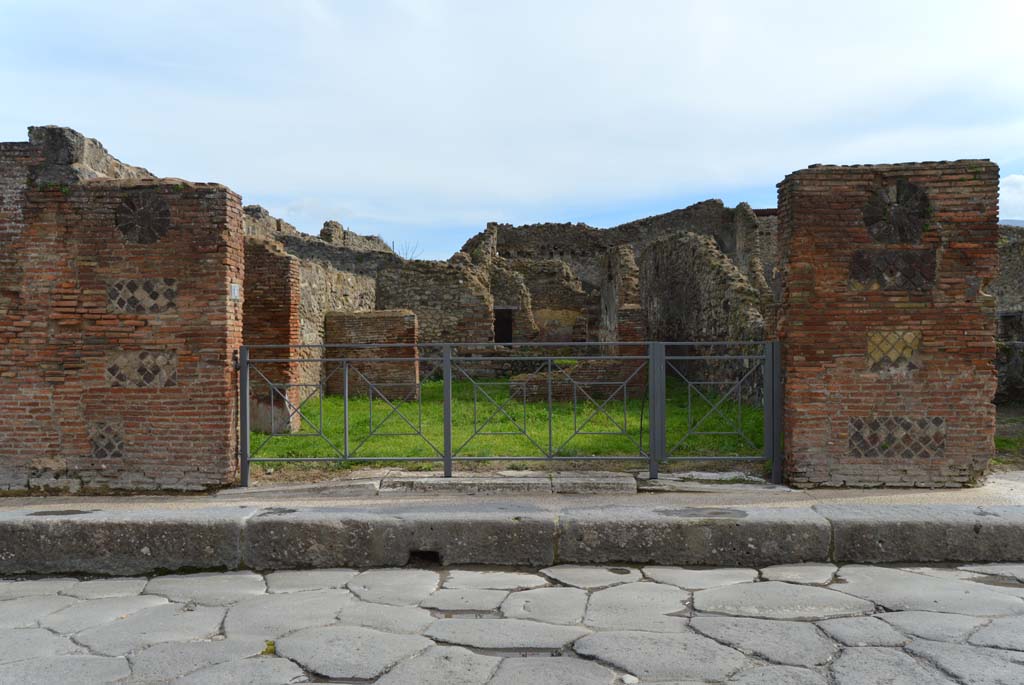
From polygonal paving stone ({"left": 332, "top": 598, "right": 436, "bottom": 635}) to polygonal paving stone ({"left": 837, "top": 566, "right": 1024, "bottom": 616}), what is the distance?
2.15 meters

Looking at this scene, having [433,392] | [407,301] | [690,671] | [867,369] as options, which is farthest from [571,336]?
[690,671]

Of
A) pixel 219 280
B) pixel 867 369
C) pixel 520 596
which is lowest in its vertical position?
pixel 520 596

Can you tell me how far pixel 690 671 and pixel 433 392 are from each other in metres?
10.5

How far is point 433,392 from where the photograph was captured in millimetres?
13344

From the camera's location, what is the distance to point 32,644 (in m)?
3.44

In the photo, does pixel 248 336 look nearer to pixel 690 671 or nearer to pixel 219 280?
pixel 219 280

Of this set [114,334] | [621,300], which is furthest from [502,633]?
[621,300]

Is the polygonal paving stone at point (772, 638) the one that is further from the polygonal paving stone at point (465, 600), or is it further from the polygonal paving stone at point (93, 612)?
the polygonal paving stone at point (93, 612)

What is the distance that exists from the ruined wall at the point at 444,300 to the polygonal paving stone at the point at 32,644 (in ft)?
43.3

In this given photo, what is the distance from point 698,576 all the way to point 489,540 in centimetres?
120

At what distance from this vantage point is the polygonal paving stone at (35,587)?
4.26 m

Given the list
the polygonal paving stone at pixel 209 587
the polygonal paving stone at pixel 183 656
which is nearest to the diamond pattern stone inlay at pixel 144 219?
the polygonal paving stone at pixel 209 587

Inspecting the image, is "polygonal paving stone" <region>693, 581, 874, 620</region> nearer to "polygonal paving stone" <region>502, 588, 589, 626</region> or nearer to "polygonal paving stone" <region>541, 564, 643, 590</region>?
"polygonal paving stone" <region>541, 564, 643, 590</region>

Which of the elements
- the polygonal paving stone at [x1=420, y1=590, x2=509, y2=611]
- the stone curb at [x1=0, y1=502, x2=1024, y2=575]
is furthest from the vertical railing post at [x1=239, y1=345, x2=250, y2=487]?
the polygonal paving stone at [x1=420, y1=590, x2=509, y2=611]
